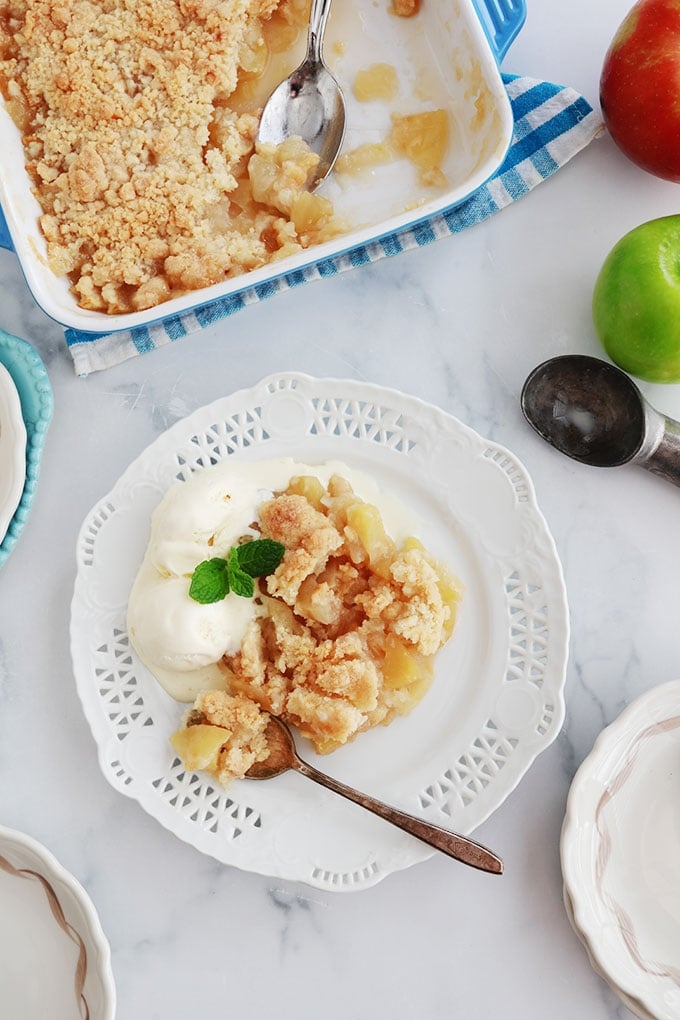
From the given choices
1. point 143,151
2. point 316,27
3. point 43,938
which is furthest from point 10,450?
point 316,27

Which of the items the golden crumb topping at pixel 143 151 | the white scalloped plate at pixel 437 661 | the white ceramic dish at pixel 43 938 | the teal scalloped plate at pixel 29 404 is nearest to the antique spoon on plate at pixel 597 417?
the white scalloped plate at pixel 437 661

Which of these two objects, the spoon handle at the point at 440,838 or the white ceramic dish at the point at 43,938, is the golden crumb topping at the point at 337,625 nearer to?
the spoon handle at the point at 440,838

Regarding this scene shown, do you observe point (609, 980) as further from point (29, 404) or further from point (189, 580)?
point (29, 404)

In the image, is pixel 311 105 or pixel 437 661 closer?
pixel 437 661

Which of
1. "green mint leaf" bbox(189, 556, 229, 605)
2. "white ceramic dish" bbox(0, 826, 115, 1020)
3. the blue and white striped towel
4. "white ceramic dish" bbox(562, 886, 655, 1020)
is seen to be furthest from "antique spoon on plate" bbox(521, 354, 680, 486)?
"white ceramic dish" bbox(0, 826, 115, 1020)

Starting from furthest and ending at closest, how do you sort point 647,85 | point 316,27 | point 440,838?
point 316,27
point 647,85
point 440,838

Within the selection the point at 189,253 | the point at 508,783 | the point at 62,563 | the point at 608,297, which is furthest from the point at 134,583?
the point at 608,297

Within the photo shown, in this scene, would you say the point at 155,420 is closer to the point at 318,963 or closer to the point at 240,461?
the point at 240,461
